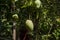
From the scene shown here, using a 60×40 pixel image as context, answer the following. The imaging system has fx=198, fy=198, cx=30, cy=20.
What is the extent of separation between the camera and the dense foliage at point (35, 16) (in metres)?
1.76

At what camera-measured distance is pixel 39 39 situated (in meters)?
2.29

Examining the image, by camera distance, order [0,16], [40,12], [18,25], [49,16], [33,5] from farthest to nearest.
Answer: [0,16], [49,16], [18,25], [40,12], [33,5]

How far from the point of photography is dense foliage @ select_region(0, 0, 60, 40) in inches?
69.4

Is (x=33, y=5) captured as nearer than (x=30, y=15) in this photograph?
Yes

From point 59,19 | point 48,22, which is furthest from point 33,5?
point 48,22

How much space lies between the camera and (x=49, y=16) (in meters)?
2.18

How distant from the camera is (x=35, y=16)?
71.9 inches

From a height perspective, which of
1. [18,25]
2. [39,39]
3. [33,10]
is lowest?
[39,39]

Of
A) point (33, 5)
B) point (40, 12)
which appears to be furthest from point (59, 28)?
point (33, 5)

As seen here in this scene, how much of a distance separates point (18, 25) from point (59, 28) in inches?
17.5

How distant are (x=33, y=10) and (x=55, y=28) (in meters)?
0.56

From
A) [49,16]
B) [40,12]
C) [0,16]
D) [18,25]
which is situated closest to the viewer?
[40,12]

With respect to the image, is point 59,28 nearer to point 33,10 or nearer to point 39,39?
point 39,39

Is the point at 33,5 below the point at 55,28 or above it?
above
